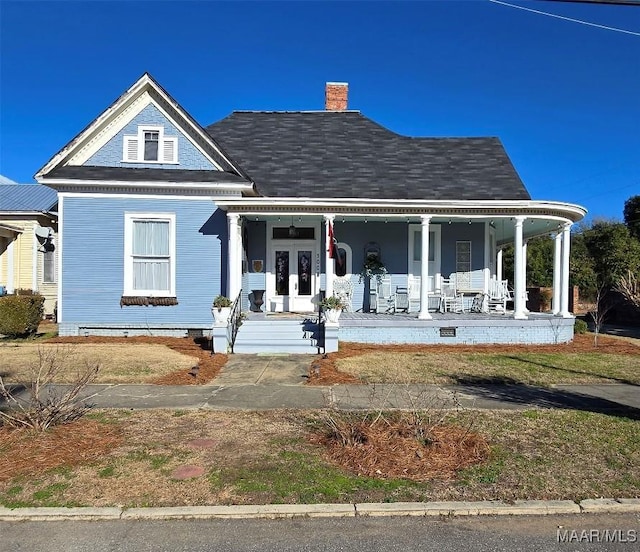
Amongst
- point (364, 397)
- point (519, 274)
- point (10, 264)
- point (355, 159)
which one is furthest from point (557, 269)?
point (10, 264)

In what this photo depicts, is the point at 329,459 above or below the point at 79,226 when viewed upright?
below

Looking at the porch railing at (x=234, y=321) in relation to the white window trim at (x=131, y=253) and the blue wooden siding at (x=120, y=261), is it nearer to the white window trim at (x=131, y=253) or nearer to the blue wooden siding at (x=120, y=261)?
the blue wooden siding at (x=120, y=261)

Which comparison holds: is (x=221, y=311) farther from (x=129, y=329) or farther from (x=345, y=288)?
(x=345, y=288)

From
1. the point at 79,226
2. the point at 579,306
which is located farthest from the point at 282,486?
the point at 579,306

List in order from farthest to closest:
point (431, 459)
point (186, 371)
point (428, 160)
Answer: point (428, 160) < point (186, 371) < point (431, 459)

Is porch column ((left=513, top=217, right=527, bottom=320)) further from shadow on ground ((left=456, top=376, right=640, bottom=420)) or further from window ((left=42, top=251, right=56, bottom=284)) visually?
window ((left=42, top=251, right=56, bottom=284))

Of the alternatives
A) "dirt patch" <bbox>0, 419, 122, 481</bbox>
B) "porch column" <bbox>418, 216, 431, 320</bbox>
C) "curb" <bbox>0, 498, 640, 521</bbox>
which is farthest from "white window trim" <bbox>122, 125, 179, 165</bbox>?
"curb" <bbox>0, 498, 640, 521</bbox>

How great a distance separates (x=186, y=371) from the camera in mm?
9367

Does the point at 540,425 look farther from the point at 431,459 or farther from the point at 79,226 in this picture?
the point at 79,226

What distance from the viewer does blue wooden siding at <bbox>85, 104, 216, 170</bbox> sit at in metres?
14.2

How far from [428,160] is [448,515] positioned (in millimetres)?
14916

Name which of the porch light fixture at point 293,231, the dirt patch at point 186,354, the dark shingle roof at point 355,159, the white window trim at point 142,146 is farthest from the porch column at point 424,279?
the white window trim at point 142,146

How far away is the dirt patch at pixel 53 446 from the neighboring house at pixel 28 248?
16689 millimetres

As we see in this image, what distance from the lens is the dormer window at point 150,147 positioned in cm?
1427
